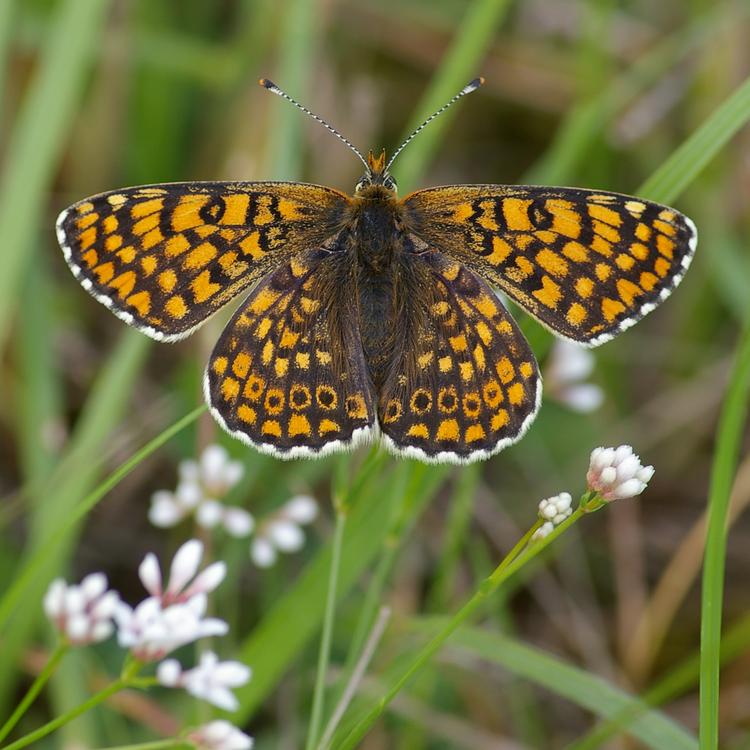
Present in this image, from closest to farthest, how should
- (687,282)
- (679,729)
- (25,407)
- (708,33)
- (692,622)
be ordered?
(679,729), (25,407), (692,622), (708,33), (687,282)

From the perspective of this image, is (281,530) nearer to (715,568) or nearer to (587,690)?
(587,690)

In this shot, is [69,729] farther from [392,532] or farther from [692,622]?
[692,622]

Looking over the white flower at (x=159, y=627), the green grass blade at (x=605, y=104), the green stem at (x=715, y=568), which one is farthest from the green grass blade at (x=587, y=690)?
the green grass blade at (x=605, y=104)

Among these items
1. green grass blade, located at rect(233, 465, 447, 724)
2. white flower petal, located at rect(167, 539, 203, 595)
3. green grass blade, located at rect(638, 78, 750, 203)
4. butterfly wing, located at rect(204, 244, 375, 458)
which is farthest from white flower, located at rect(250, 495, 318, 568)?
green grass blade, located at rect(638, 78, 750, 203)

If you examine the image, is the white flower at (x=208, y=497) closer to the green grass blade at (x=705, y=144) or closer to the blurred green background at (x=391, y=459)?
the blurred green background at (x=391, y=459)

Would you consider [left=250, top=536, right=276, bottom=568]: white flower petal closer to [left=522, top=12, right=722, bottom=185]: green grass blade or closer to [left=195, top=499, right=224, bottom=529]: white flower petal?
[left=195, top=499, right=224, bottom=529]: white flower petal

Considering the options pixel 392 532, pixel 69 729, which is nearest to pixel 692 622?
pixel 392 532
